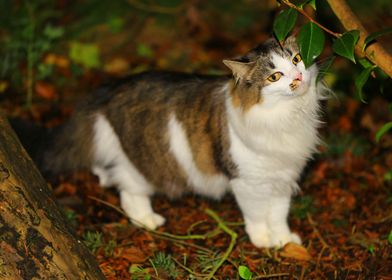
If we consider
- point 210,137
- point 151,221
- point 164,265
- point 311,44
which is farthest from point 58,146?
point 311,44

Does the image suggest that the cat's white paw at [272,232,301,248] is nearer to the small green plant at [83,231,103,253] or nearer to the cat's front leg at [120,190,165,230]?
the cat's front leg at [120,190,165,230]

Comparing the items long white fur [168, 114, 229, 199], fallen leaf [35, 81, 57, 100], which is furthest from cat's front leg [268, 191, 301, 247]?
fallen leaf [35, 81, 57, 100]

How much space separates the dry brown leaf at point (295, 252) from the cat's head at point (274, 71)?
1.00 m

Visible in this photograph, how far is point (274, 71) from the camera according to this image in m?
3.08

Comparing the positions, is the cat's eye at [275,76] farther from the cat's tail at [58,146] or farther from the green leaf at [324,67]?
the cat's tail at [58,146]

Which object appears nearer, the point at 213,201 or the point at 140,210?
the point at 140,210

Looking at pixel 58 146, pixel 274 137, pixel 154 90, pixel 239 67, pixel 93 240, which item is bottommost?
pixel 93 240

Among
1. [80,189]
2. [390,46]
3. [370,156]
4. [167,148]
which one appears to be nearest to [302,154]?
[167,148]

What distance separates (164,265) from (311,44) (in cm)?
152

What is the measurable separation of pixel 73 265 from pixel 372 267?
1.78 metres

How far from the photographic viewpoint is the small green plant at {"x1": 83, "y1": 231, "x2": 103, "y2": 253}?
3.56m

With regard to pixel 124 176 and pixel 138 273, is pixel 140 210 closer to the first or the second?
pixel 124 176

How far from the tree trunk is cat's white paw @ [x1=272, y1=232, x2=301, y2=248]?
1320 millimetres

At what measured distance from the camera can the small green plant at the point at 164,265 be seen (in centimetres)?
329
